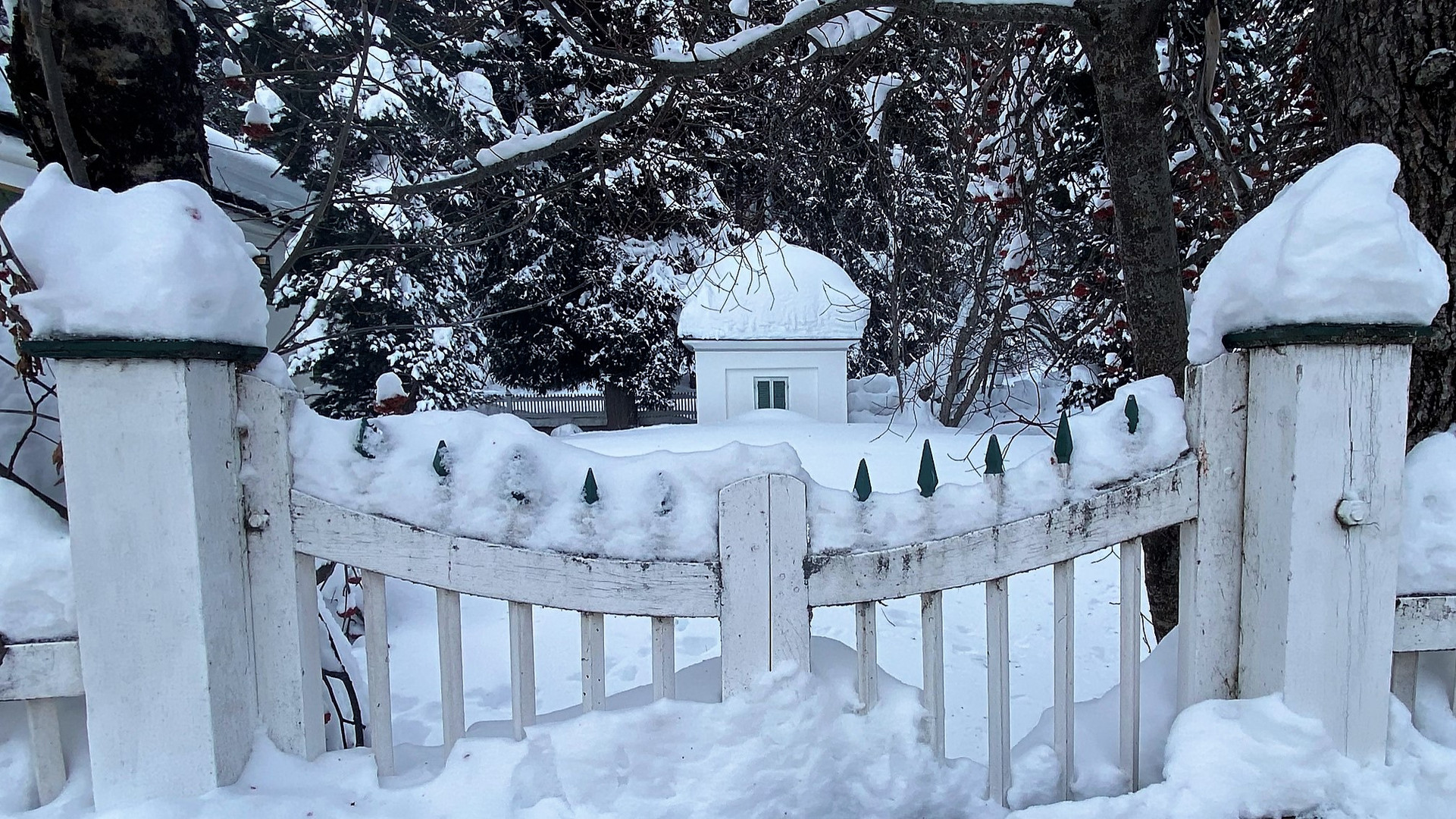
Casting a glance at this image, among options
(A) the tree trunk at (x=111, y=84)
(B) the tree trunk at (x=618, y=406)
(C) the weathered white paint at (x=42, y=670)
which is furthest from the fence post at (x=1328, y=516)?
(B) the tree trunk at (x=618, y=406)

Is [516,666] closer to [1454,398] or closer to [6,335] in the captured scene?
[6,335]

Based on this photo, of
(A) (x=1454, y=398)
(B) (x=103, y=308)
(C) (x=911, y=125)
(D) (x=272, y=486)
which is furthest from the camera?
(C) (x=911, y=125)

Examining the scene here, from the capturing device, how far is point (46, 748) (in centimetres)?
154

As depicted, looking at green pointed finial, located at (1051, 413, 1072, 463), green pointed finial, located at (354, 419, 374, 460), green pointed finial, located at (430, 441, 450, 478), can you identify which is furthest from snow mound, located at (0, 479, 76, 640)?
green pointed finial, located at (1051, 413, 1072, 463)

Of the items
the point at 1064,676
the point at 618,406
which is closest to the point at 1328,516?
the point at 1064,676

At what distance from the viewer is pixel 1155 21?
102 inches

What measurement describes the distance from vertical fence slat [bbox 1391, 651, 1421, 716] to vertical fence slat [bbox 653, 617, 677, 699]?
161 centimetres

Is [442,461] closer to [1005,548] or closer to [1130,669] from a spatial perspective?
[1005,548]

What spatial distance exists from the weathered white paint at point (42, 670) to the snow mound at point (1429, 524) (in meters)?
2.75

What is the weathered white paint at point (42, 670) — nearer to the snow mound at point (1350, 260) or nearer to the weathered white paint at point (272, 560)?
the weathered white paint at point (272, 560)

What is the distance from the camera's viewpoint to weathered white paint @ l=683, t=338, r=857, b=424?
11.3 metres

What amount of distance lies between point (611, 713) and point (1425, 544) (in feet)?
6.02

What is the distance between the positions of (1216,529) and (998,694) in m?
0.60

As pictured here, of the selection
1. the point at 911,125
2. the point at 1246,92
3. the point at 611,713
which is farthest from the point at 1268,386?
the point at 911,125
